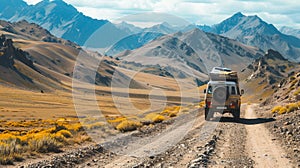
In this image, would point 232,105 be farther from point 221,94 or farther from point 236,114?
point 221,94

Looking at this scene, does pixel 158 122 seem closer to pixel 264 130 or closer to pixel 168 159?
pixel 264 130

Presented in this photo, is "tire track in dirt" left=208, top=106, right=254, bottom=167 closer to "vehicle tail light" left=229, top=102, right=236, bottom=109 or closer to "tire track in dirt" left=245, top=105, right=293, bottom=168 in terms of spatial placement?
"tire track in dirt" left=245, top=105, right=293, bottom=168

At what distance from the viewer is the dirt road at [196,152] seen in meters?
12.0

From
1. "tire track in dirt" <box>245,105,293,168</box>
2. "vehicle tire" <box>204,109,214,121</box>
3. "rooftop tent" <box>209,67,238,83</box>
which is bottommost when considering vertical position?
"tire track in dirt" <box>245,105,293,168</box>

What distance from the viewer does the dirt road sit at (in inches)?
473

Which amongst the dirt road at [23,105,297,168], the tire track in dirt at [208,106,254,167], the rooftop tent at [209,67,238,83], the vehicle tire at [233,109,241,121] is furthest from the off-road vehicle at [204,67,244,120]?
the dirt road at [23,105,297,168]

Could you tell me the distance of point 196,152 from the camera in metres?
13.7

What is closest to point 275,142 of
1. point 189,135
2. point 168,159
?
point 189,135

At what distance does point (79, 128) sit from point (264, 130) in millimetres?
11294

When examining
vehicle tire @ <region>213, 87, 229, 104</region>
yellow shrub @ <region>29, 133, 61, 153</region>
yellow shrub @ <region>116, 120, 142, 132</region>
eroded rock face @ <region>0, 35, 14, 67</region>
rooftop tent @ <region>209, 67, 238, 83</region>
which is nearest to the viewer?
yellow shrub @ <region>29, 133, 61, 153</region>

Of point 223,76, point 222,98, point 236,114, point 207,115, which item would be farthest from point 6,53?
point 236,114

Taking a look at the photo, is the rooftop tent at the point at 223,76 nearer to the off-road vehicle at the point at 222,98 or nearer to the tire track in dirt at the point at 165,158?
the off-road vehicle at the point at 222,98

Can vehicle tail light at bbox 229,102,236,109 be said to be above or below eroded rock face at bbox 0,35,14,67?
below

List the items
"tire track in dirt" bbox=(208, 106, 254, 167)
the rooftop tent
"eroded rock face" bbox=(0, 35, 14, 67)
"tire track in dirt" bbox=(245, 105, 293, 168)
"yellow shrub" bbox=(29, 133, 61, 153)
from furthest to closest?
"eroded rock face" bbox=(0, 35, 14, 67) < the rooftop tent < "yellow shrub" bbox=(29, 133, 61, 153) < "tire track in dirt" bbox=(245, 105, 293, 168) < "tire track in dirt" bbox=(208, 106, 254, 167)
